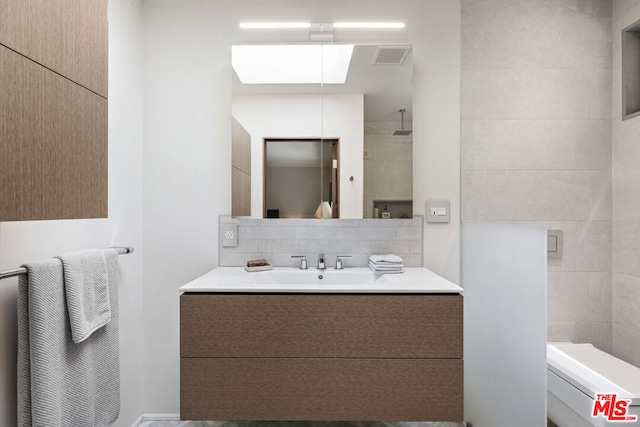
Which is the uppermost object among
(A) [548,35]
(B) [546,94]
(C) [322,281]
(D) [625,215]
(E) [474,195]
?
(A) [548,35]

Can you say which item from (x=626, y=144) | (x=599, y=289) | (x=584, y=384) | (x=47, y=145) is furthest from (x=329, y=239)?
(x=626, y=144)

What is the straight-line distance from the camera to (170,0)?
2.00 m

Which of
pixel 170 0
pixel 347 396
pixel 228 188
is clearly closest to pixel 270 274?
pixel 228 188

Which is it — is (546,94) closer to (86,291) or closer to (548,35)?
(548,35)

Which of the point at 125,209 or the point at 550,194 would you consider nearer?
the point at 125,209

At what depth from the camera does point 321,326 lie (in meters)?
1.47

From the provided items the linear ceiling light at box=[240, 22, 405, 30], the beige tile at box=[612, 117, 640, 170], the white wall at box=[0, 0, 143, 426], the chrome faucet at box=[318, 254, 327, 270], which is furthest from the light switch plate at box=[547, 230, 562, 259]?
the white wall at box=[0, 0, 143, 426]

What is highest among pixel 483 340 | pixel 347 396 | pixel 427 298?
pixel 427 298

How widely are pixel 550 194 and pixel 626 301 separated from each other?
0.68 meters

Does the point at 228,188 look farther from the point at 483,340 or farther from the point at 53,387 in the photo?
the point at 483,340

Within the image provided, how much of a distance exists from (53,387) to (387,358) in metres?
1.15

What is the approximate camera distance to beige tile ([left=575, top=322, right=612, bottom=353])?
2.00 meters

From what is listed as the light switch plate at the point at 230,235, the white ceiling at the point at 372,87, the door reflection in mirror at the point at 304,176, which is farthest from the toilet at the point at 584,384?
the light switch plate at the point at 230,235

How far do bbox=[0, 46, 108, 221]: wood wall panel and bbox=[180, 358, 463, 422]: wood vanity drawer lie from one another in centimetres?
81
